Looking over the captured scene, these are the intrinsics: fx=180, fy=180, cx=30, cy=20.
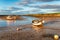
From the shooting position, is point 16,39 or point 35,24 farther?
point 35,24

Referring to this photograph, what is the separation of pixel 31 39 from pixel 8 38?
2589mm

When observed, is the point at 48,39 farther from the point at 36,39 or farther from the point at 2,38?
the point at 2,38

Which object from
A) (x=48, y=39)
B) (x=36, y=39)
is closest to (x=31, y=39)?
(x=36, y=39)

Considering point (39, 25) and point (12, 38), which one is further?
point (39, 25)

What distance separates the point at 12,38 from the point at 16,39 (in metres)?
0.66

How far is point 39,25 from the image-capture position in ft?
105

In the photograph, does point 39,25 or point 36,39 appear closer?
point 36,39

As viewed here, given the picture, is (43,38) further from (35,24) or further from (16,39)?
(35,24)

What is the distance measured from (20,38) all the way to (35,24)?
11.9 m

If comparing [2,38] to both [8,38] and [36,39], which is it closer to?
[8,38]

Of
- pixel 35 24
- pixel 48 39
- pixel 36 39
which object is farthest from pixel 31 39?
pixel 35 24

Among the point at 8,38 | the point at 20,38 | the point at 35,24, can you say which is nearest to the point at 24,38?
the point at 20,38

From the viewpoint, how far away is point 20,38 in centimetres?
1992

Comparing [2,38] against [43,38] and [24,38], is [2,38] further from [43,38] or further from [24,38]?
[43,38]
